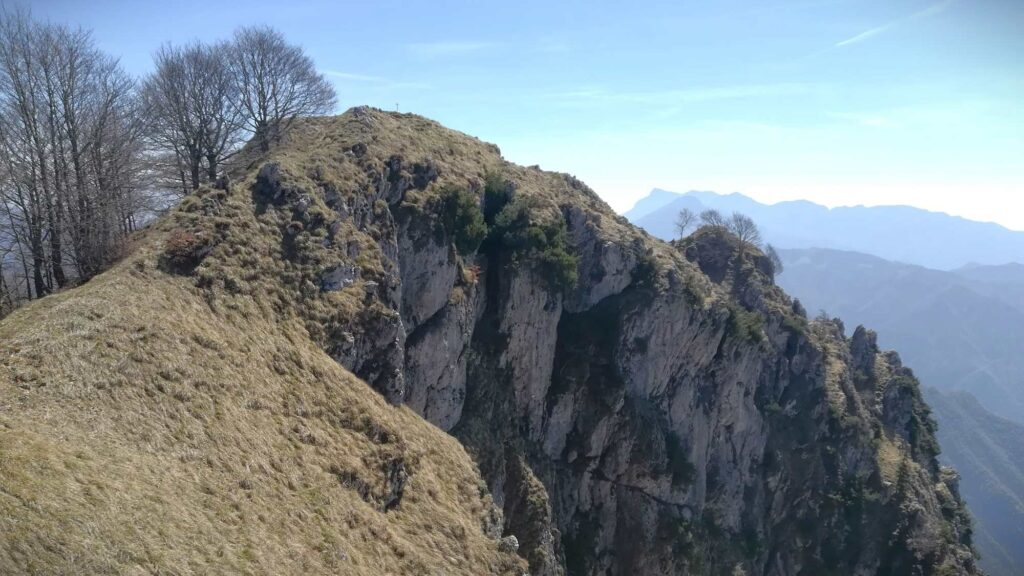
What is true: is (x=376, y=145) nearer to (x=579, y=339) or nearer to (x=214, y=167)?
(x=214, y=167)

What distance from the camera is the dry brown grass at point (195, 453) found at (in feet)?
57.8

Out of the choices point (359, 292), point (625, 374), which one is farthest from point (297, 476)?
point (625, 374)

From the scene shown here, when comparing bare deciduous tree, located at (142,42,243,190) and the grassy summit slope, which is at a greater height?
bare deciduous tree, located at (142,42,243,190)

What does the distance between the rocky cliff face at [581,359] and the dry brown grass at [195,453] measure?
4.22 m

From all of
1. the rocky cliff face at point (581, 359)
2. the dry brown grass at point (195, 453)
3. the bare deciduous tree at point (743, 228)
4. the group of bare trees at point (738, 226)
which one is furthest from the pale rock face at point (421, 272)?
the bare deciduous tree at point (743, 228)

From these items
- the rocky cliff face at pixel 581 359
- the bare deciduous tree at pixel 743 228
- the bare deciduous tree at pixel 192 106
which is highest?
the bare deciduous tree at pixel 192 106

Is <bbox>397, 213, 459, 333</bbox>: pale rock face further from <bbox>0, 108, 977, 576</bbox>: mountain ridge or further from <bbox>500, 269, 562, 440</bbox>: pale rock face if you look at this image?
<bbox>500, 269, 562, 440</bbox>: pale rock face

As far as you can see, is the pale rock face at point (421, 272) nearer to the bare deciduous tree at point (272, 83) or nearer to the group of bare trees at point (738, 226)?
the bare deciduous tree at point (272, 83)

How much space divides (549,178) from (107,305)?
51583 millimetres

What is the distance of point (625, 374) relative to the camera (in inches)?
2437

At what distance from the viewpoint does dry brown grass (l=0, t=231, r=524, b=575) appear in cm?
1762

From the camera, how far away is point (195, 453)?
913 inches

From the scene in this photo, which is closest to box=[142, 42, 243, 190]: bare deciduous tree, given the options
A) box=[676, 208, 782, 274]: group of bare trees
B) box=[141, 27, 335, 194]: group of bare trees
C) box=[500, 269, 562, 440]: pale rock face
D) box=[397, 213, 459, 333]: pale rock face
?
box=[141, 27, 335, 194]: group of bare trees

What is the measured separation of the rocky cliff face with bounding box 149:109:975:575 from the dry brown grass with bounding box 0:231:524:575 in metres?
4.22
